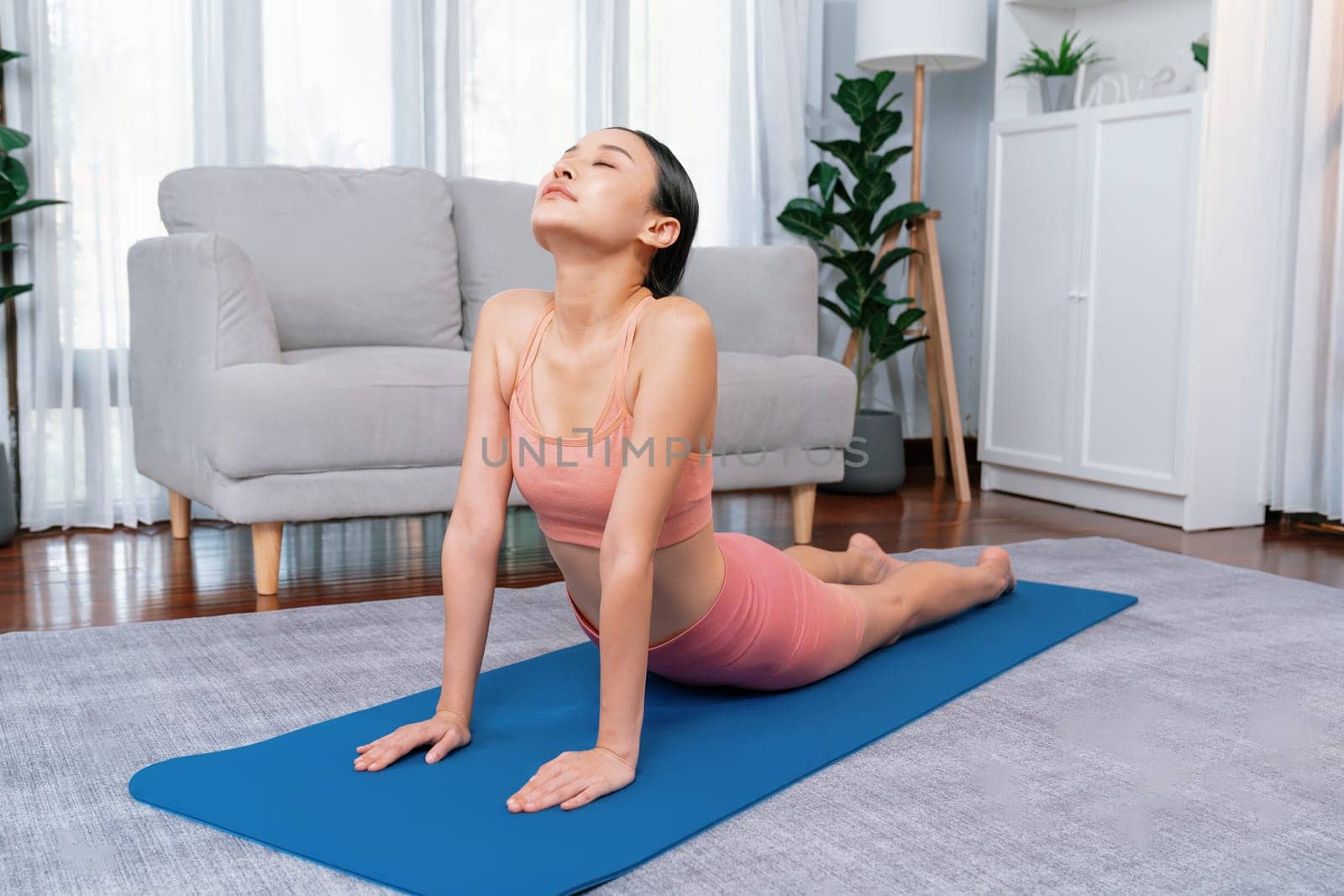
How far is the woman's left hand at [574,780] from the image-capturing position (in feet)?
4.25

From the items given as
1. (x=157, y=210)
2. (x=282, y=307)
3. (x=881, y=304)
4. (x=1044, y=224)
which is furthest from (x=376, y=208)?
(x=1044, y=224)

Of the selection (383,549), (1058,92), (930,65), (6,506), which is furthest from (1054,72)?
(6,506)

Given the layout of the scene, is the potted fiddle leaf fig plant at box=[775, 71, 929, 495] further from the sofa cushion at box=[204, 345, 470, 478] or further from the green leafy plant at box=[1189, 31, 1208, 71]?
the sofa cushion at box=[204, 345, 470, 478]

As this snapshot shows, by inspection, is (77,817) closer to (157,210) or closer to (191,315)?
(191,315)

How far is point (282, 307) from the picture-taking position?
291 cm

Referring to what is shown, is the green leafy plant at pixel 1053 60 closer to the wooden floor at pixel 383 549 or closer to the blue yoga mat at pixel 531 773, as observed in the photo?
the wooden floor at pixel 383 549

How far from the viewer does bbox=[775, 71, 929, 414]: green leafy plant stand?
4.09 meters

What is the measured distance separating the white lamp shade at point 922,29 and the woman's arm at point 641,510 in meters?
2.85

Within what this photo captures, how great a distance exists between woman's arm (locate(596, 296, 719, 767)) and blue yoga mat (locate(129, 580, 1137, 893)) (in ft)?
0.32

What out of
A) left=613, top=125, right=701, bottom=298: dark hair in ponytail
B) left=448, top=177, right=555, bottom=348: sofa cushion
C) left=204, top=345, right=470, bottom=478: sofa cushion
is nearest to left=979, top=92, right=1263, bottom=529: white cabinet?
left=448, top=177, right=555, bottom=348: sofa cushion

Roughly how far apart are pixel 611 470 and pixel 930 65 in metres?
3.19

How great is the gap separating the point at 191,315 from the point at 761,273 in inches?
58.8

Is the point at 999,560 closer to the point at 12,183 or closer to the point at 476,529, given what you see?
the point at 476,529

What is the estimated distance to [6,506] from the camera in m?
3.04
